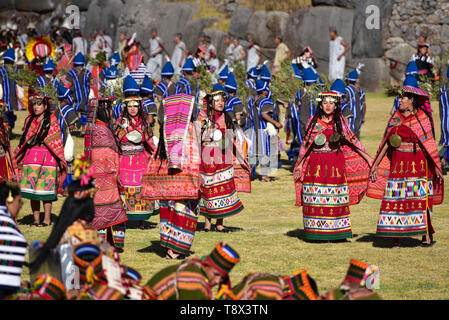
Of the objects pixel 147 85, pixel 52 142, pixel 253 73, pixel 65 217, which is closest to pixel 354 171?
pixel 52 142

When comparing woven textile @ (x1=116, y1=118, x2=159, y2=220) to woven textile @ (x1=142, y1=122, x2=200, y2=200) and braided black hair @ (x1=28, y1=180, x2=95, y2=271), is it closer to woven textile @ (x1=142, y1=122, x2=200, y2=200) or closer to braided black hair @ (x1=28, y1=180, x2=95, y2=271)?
woven textile @ (x1=142, y1=122, x2=200, y2=200)

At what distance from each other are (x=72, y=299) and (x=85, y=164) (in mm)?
1197

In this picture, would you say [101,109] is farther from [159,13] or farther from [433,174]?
[159,13]

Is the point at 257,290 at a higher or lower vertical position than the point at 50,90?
lower

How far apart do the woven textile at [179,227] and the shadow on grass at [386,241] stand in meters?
2.53

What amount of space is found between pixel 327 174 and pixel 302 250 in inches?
40.8

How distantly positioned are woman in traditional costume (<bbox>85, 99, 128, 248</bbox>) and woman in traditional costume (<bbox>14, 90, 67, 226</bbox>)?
1.50 meters

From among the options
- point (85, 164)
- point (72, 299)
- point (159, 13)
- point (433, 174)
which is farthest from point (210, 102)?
point (159, 13)

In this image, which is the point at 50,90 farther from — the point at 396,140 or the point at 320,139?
the point at 396,140

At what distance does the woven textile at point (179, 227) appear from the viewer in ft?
31.2

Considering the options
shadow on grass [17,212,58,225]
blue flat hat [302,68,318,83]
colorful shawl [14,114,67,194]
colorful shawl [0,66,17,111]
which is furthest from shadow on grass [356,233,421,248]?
colorful shawl [0,66,17,111]

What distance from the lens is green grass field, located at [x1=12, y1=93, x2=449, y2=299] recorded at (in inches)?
339


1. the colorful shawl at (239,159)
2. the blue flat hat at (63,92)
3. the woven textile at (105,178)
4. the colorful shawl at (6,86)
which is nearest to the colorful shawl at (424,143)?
the colorful shawl at (239,159)

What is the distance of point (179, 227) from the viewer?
954 centimetres
